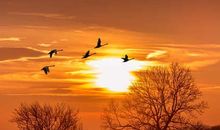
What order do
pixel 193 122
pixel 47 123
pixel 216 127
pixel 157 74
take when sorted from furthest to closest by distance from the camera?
pixel 216 127
pixel 47 123
pixel 157 74
pixel 193 122

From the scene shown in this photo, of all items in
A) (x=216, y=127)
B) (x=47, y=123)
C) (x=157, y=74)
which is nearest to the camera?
(x=157, y=74)

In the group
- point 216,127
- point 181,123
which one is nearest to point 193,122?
point 181,123

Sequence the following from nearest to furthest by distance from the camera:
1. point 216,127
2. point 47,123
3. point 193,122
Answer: point 193,122 < point 47,123 < point 216,127

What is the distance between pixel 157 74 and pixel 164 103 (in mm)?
4437

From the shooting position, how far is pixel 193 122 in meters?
59.7

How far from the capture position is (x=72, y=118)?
75312mm

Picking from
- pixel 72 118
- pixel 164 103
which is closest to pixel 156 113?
pixel 164 103

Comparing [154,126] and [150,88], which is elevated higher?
[150,88]

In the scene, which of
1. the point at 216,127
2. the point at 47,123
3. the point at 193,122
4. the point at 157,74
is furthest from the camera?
the point at 216,127

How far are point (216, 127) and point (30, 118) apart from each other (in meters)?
30.7

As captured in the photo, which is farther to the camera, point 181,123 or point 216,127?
point 216,127

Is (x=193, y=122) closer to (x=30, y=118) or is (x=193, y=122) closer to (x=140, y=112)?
(x=140, y=112)

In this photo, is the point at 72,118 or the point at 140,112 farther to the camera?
the point at 72,118

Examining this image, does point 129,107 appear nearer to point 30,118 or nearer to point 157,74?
point 157,74
